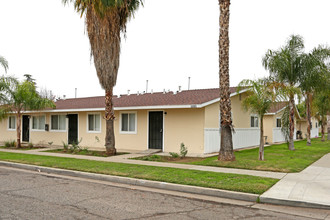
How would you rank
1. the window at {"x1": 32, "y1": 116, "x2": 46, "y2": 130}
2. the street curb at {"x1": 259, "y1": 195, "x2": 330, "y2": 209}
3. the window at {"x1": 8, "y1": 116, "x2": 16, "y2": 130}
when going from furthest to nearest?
the window at {"x1": 8, "y1": 116, "x2": 16, "y2": 130} < the window at {"x1": 32, "y1": 116, "x2": 46, "y2": 130} < the street curb at {"x1": 259, "y1": 195, "x2": 330, "y2": 209}

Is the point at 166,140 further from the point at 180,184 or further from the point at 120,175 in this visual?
the point at 180,184

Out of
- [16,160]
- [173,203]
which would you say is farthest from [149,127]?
[173,203]

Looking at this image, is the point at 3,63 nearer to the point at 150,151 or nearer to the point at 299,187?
the point at 150,151

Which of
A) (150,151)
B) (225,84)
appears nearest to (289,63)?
(225,84)

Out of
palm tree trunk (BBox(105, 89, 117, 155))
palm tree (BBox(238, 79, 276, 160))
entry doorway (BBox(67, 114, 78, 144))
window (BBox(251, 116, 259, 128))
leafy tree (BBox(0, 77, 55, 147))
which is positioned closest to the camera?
palm tree (BBox(238, 79, 276, 160))

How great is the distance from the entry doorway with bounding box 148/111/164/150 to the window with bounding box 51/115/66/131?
297 inches

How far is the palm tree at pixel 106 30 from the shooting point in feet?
44.9

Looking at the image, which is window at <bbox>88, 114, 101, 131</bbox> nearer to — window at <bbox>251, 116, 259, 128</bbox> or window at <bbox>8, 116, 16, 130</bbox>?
window at <bbox>8, 116, 16, 130</bbox>

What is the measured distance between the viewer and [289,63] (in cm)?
1712

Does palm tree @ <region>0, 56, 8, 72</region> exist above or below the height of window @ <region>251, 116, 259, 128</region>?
above

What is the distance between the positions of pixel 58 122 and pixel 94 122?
3.61 m

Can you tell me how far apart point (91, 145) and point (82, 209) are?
44.9 feet

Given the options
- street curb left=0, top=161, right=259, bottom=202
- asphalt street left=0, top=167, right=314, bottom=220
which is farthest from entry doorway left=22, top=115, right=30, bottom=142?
asphalt street left=0, top=167, right=314, bottom=220

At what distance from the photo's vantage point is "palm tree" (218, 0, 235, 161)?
39.2ft
